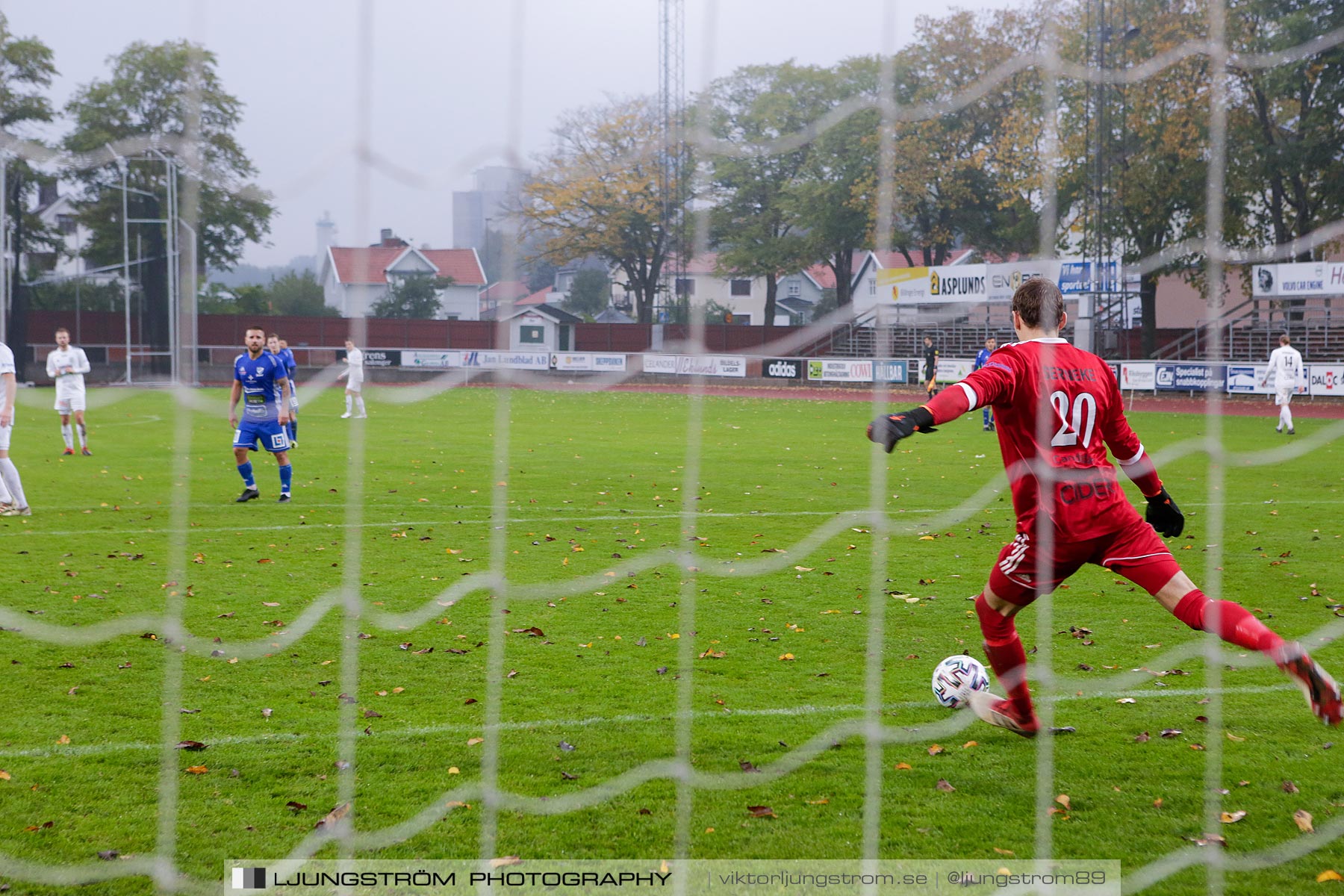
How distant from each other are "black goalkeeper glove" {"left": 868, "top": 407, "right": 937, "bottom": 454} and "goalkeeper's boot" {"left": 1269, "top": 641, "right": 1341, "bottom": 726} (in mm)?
1398

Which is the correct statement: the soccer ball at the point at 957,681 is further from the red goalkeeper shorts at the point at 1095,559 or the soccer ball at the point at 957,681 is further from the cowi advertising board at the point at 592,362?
the cowi advertising board at the point at 592,362

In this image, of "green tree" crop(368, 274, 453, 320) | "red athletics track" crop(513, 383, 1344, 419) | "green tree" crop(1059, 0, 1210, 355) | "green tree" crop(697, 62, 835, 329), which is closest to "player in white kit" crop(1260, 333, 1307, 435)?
"green tree" crop(1059, 0, 1210, 355)

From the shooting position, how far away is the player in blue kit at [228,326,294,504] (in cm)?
1116

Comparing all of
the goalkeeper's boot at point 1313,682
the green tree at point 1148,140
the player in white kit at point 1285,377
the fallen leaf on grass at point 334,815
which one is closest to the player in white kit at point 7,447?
the fallen leaf on grass at point 334,815

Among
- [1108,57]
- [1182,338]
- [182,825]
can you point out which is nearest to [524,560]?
[182,825]

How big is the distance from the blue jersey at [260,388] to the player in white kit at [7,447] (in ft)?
6.57

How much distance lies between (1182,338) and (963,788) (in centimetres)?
2484

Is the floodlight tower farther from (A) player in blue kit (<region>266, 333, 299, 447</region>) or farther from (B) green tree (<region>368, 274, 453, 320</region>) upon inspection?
(A) player in blue kit (<region>266, 333, 299, 447</region>)

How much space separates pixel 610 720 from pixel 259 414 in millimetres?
7682

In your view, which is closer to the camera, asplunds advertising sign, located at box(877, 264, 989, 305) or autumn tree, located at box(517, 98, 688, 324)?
autumn tree, located at box(517, 98, 688, 324)

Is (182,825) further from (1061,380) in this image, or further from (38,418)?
(38,418)

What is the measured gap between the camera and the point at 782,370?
3238 centimetres

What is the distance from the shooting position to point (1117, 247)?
15070 mm

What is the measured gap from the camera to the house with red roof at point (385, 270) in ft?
13.7
